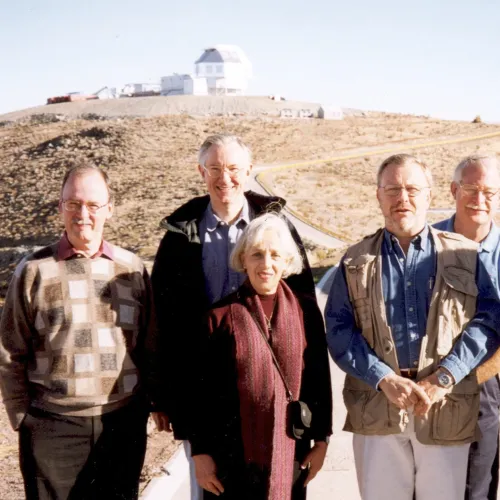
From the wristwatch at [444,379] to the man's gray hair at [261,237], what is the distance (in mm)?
803

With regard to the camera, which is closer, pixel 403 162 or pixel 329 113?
pixel 403 162

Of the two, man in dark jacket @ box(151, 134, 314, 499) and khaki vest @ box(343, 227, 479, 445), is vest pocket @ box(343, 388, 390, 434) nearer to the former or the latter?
khaki vest @ box(343, 227, 479, 445)

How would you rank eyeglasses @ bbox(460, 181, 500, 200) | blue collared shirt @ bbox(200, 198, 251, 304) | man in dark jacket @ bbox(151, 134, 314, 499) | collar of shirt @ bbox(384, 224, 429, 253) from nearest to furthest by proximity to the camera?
collar of shirt @ bbox(384, 224, 429, 253), man in dark jacket @ bbox(151, 134, 314, 499), blue collared shirt @ bbox(200, 198, 251, 304), eyeglasses @ bbox(460, 181, 500, 200)

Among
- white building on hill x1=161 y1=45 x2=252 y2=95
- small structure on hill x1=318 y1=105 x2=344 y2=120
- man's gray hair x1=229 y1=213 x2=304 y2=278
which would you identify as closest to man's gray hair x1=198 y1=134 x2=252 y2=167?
man's gray hair x1=229 y1=213 x2=304 y2=278

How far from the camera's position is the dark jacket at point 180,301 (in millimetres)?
3457

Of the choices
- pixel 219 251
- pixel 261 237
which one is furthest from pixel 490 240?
pixel 219 251

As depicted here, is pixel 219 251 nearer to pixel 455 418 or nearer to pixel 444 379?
pixel 444 379

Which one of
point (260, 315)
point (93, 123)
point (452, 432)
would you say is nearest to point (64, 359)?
point (260, 315)

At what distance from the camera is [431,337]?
3314mm

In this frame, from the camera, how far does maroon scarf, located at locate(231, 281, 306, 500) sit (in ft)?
10.6

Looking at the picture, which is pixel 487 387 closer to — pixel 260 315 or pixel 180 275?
pixel 260 315

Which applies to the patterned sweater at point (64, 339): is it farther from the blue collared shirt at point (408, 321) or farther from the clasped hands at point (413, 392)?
the clasped hands at point (413, 392)

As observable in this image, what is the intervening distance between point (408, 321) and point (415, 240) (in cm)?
39

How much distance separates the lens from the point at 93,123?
148 feet
